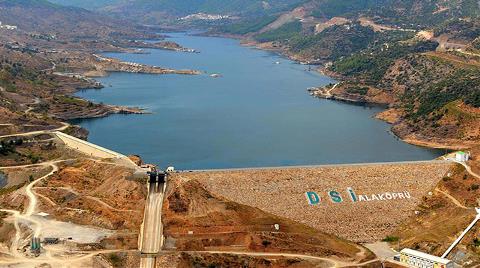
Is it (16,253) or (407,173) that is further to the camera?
(407,173)

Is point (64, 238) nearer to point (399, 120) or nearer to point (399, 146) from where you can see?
point (399, 146)

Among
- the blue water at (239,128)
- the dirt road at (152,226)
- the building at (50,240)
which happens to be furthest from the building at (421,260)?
the blue water at (239,128)

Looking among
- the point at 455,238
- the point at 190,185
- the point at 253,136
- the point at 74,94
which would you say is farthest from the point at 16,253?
the point at 74,94

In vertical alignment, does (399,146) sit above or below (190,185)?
below

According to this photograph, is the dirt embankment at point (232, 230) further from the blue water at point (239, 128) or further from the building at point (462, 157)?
the blue water at point (239, 128)

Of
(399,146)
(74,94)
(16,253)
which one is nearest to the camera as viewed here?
(16,253)
